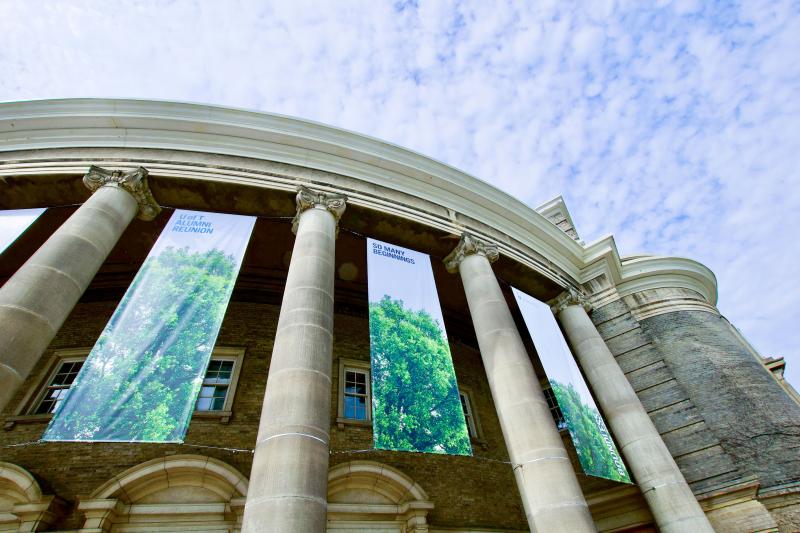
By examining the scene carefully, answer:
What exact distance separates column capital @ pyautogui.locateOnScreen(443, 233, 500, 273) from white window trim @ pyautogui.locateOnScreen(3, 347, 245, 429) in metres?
6.52

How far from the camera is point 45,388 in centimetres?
1108

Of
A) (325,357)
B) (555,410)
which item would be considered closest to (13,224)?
(325,357)

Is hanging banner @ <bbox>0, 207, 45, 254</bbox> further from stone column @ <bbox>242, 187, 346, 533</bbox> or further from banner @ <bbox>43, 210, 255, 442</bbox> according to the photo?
stone column @ <bbox>242, 187, 346, 533</bbox>

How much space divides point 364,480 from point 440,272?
7137mm

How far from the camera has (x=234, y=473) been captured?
935cm

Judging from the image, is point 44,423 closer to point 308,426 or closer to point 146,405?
point 146,405

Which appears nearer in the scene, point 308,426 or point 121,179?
point 308,426

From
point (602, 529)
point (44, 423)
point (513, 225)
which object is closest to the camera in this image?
point (44, 423)

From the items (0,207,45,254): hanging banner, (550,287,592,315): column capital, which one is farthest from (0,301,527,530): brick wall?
(0,207,45,254): hanging banner

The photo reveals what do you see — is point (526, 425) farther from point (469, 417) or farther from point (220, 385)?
point (220, 385)

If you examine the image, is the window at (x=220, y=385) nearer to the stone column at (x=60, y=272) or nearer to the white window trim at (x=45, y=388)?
the white window trim at (x=45, y=388)

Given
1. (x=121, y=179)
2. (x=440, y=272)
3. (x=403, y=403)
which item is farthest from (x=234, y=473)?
(x=440, y=272)

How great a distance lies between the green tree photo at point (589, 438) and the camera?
902cm

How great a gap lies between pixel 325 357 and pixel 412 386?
1.93m
